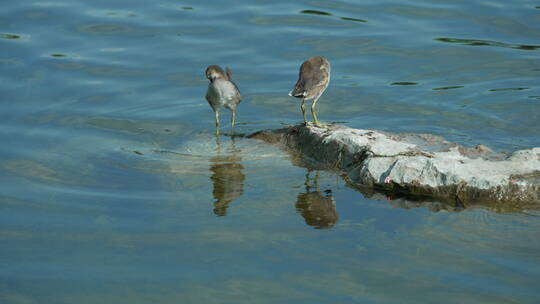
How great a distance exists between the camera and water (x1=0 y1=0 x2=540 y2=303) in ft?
18.3

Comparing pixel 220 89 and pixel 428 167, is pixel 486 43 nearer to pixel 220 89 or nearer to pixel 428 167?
pixel 220 89

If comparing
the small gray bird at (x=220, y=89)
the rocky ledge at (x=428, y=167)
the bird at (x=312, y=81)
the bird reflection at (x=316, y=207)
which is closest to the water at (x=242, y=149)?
the bird reflection at (x=316, y=207)

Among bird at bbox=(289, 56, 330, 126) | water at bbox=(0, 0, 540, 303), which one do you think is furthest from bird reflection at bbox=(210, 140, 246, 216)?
bird at bbox=(289, 56, 330, 126)

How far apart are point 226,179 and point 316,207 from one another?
124cm

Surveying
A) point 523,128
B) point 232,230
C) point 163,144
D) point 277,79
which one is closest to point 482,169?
point 232,230

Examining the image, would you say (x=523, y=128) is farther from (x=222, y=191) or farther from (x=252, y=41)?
(x=252, y=41)

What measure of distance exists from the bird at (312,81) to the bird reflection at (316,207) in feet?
4.57

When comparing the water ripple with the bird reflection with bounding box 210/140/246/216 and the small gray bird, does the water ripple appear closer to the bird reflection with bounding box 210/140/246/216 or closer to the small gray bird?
the small gray bird

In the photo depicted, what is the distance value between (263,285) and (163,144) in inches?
159

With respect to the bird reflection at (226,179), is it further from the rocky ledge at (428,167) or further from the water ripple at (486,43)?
the water ripple at (486,43)

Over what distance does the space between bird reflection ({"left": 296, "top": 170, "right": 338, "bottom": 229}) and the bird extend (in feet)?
4.57

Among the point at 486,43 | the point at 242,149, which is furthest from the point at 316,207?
the point at 486,43

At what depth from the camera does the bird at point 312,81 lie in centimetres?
846

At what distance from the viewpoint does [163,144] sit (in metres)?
9.16
